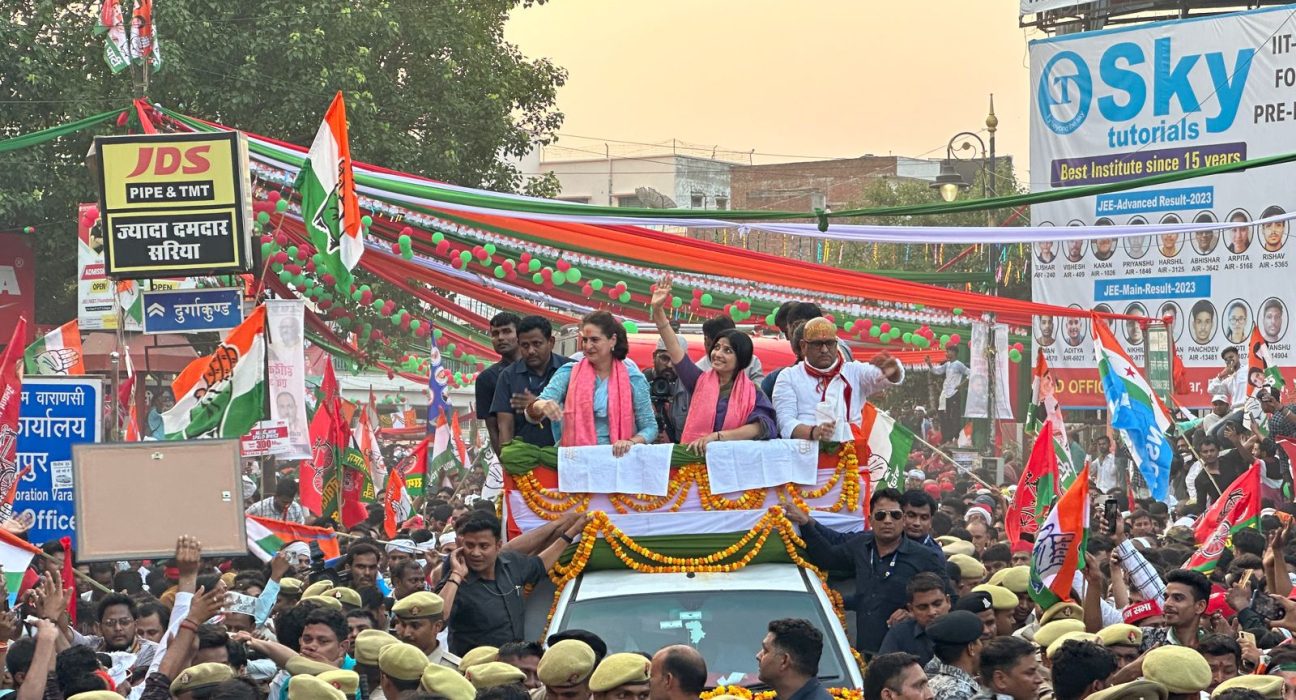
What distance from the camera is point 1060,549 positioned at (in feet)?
29.7

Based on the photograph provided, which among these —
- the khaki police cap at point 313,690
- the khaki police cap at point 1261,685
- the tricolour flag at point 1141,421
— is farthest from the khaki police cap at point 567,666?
the tricolour flag at point 1141,421

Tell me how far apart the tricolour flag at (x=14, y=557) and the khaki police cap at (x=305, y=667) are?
2.51 meters

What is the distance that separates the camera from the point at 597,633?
855 centimetres

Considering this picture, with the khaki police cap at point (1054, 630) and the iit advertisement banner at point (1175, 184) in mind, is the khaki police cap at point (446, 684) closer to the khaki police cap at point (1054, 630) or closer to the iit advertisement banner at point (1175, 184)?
the khaki police cap at point (1054, 630)

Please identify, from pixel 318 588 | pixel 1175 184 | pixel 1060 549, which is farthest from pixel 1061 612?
pixel 1175 184

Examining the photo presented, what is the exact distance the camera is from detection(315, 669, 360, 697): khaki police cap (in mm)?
7145

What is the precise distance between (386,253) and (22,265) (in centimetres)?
1305

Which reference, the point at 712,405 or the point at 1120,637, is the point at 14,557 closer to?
the point at 712,405

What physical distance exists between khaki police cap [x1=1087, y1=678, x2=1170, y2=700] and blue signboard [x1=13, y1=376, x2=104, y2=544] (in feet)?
22.6

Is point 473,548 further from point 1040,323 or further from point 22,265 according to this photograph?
point 1040,323

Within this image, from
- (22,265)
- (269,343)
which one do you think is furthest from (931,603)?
(22,265)

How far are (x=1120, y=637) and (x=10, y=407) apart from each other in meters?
7.26

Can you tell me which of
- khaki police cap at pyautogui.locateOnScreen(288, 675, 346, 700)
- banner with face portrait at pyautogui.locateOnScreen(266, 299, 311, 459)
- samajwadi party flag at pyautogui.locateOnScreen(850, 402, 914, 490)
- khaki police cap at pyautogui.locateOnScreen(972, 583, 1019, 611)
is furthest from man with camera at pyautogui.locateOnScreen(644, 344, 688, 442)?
banner with face portrait at pyautogui.locateOnScreen(266, 299, 311, 459)

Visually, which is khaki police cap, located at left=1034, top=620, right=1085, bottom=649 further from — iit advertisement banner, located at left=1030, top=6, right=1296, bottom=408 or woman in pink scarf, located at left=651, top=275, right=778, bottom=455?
iit advertisement banner, located at left=1030, top=6, right=1296, bottom=408
